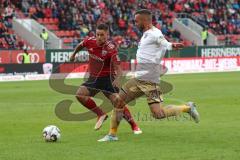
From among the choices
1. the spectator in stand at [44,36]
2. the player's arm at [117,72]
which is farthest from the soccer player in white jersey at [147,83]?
the spectator in stand at [44,36]

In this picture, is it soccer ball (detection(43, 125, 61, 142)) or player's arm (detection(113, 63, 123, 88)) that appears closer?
soccer ball (detection(43, 125, 61, 142))

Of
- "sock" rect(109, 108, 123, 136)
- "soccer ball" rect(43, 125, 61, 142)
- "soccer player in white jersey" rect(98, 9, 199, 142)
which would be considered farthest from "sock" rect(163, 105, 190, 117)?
"soccer ball" rect(43, 125, 61, 142)

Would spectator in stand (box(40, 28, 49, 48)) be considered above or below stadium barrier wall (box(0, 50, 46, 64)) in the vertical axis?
above

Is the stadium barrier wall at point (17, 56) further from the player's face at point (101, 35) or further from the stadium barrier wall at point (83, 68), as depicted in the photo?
the player's face at point (101, 35)

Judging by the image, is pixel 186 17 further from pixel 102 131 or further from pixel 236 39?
pixel 102 131

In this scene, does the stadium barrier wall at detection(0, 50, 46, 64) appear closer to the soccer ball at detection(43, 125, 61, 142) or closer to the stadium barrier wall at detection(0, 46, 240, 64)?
the stadium barrier wall at detection(0, 46, 240, 64)

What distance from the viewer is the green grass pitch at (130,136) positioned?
1046cm

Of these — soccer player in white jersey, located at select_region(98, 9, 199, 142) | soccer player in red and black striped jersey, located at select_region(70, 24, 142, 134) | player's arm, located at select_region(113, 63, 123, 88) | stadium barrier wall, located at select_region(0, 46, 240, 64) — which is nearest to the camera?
soccer player in white jersey, located at select_region(98, 9, 199, 142)

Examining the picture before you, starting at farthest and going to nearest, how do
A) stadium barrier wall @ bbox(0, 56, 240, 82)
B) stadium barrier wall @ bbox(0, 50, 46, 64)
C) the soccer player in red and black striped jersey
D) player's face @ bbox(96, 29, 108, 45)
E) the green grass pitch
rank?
stadium barrier wall @ bbox(0, 50, 46, 64) → stadium barrier wall @ bbox(0, 56, 240, 82) → the soccer player in red and black striped jersey → player's face @ bbox(96, 29, 108, 45) → the green grass pitch

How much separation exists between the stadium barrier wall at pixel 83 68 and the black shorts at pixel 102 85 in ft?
72.4

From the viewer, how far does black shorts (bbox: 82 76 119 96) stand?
44.8 feet

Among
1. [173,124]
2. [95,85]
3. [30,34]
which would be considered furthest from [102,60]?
[30,34]

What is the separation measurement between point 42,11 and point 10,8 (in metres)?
3.19

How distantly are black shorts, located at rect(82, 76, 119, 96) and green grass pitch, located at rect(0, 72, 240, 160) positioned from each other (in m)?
0.85
